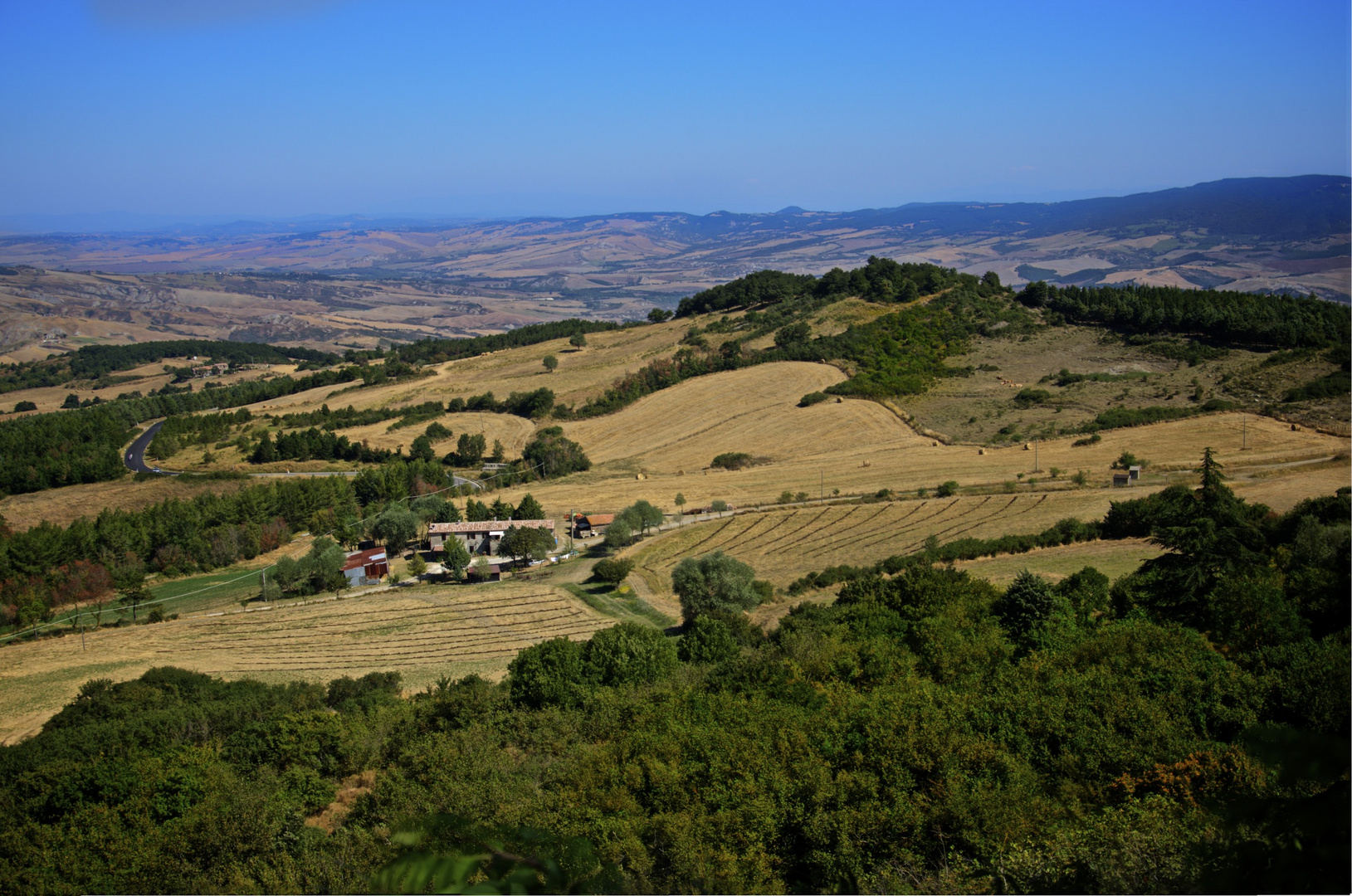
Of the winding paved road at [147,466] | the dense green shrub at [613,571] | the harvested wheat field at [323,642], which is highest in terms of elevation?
the winding paved road at [147,466]

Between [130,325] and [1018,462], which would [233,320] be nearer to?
[130,325]

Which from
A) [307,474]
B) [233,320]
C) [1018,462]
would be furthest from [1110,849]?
[233,320]

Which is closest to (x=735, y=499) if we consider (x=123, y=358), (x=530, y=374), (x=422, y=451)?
(x=422, y=451)

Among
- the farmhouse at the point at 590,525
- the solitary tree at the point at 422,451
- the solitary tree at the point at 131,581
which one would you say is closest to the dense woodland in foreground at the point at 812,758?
the solitary tree at the point at 131,581

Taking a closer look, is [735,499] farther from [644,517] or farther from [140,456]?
[140,456]

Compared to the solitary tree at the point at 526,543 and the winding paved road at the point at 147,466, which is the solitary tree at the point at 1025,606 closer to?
the solitary tree at the point at 526,543
